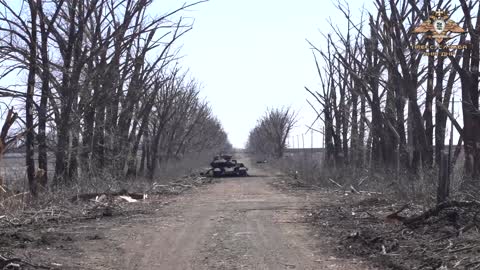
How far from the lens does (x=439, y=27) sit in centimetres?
2216

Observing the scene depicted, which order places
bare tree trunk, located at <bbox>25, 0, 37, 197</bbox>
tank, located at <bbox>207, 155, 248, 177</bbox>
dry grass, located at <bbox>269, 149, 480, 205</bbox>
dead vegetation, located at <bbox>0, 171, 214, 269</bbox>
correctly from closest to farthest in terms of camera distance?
dead vegetation, located at <bbox>0, 171, 214, 269</bbox>, dry grass, located at <bbox>269, 149, 480, 205</bbox>, bare tree trunk, located at <bbox>25, 0, 37, 197</bbox>, tank, located at <bbox>207, 155, 248, 177</bbox>

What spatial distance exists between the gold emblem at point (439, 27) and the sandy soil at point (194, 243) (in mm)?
9641

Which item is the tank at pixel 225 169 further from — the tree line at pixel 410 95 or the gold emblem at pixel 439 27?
the gold emblem at pixel 439 27

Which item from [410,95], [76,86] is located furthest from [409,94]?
[76,86]

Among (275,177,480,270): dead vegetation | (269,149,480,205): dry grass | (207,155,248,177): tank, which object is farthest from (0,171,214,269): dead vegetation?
(207,155,248,177): tank

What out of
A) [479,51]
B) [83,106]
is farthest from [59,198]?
[479,51]

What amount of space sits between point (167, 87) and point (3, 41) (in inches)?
747

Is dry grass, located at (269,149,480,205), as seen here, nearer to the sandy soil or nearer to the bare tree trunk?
the sandy soil

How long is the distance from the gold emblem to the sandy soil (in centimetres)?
964

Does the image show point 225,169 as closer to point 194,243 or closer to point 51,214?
point 51,214

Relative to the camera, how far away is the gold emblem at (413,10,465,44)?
2194cm

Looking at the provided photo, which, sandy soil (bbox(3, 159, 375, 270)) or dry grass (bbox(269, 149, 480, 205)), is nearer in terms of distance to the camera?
sandy soil (bbox(3, 159, 375, 270))

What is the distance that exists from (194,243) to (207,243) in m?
0.24

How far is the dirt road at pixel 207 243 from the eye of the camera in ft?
29.5
